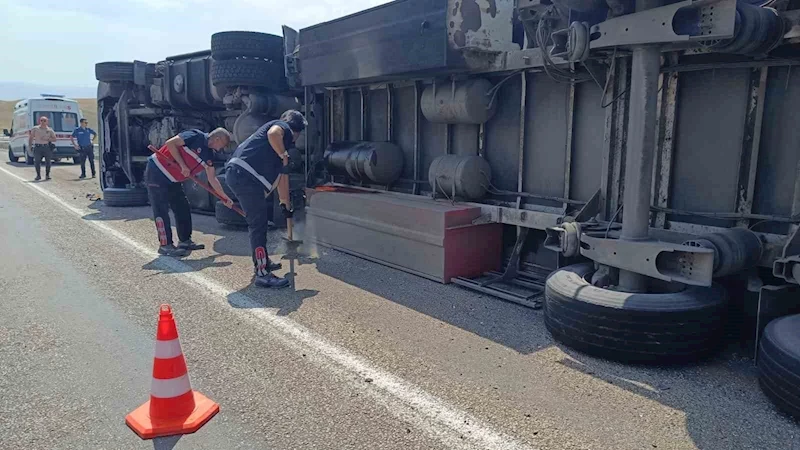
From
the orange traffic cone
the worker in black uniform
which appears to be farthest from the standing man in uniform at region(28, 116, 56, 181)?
the orange traffic cone

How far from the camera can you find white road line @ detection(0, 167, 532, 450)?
2.88 meters

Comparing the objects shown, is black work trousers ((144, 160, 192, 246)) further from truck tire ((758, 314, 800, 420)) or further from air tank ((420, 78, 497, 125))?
truck tire ((758, 314, 800, 420))

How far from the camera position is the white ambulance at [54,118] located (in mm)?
22688

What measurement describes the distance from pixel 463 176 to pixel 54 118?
22.6 m

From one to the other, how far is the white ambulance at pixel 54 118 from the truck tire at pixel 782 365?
80.7ft

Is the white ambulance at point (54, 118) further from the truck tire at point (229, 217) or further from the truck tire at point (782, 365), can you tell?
the truck tire at point (782, 365)

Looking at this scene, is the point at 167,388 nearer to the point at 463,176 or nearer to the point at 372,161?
the point at 463,176

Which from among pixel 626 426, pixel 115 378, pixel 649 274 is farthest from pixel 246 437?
pixel 649 274

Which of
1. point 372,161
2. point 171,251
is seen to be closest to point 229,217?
point 171,251

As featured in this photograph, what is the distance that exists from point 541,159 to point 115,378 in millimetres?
4075

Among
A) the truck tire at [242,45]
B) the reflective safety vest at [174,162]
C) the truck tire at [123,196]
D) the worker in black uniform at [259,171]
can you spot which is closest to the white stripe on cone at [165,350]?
the worker in black uniform at [259,171]

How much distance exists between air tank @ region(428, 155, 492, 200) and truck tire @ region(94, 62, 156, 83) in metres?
8.25

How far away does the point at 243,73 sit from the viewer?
349 inches

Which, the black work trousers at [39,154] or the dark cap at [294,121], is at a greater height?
the dark cap at [294,121]
